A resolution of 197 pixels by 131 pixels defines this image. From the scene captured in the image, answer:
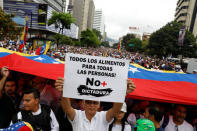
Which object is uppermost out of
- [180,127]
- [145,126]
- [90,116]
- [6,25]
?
[6,25]

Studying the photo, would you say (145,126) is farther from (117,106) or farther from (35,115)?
(35,115)

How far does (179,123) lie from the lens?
9.14 ft

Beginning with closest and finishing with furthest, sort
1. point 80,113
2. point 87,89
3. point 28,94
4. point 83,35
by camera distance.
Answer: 1. point 87,89
2. point 80,113
3. point 28,94
4. point 83,35

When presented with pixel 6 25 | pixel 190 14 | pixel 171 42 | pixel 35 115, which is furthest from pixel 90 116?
pixel 190 14

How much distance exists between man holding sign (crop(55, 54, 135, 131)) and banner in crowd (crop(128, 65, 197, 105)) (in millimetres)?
1398

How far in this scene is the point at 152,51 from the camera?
38.2 meters

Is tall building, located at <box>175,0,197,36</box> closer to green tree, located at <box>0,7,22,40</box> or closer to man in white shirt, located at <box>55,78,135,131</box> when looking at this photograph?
green tree, located at <box>0,7,22,40</box>

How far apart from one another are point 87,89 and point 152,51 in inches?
1546

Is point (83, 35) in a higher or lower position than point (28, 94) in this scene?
higher

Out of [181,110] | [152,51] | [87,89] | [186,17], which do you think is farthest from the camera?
[186,17]

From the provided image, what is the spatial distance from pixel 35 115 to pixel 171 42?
1452 inches

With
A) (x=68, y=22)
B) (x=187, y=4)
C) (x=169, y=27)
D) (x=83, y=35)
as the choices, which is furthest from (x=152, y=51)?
(x=83, y=35)

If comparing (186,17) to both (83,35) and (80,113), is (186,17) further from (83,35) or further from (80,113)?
(80,113)

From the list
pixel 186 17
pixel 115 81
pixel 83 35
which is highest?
pixel 186 17
